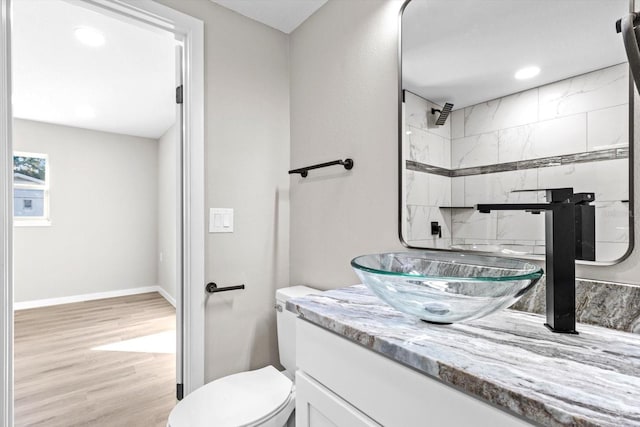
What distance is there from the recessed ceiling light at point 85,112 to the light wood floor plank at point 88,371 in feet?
7.75

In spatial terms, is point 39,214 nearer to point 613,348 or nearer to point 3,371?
point 3,371

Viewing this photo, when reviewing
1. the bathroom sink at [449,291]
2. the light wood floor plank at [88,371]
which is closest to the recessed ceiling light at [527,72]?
the bathroom sink at [449,291]

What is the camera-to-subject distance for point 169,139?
4348 millimetres

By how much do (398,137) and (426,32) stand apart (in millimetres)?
386

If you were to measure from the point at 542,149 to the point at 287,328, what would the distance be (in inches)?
49.7

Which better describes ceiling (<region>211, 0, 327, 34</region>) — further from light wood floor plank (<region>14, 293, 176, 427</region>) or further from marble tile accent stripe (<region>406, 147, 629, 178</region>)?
light wood floor plank (<region>14, 293, 176, 427</region>)

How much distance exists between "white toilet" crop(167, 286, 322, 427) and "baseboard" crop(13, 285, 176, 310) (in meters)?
3.25

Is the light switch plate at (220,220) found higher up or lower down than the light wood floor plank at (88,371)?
higher up

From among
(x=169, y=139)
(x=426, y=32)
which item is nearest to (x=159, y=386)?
(x=426, y=32)

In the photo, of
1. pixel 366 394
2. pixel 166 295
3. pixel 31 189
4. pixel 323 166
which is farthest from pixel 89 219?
pixel 366 394

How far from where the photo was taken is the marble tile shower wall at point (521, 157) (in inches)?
29.7

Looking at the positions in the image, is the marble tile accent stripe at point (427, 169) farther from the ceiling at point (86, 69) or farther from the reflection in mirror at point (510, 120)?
the ceiling at point (86, 69)

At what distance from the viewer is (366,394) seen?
2.13ft

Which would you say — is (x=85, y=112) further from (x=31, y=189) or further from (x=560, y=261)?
(x=560, y=261)
